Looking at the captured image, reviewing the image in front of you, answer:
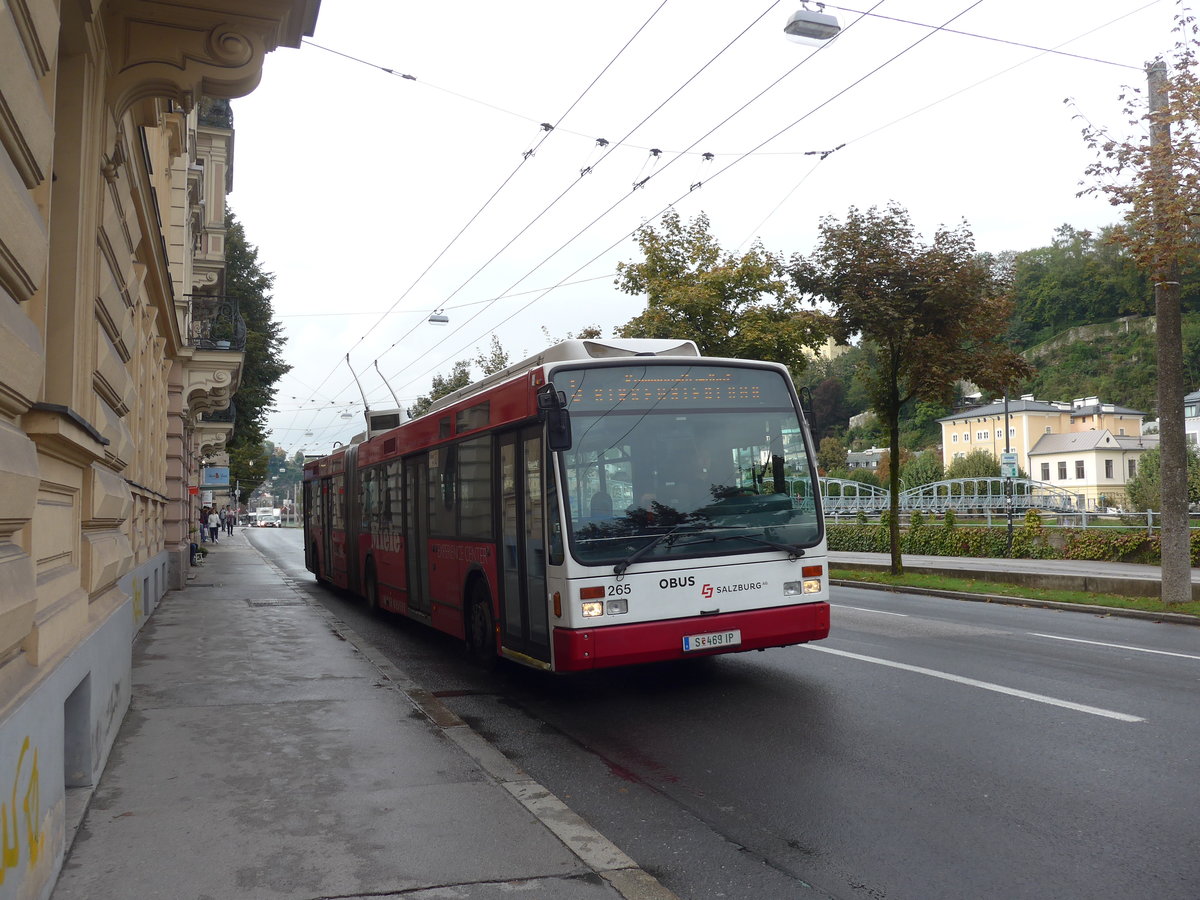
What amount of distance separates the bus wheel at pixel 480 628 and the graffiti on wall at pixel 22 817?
5.82m

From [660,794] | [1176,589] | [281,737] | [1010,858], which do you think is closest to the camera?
[1010,858]

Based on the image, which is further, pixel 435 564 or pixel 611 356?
pixel 435 564

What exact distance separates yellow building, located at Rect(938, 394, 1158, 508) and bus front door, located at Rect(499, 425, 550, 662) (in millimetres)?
99776

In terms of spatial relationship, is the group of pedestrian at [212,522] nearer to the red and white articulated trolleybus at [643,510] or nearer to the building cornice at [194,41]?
the red and white articulated trolleybus at [643,510]

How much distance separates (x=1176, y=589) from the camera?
15.6 m

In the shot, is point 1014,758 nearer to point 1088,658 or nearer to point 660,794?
point 660,794

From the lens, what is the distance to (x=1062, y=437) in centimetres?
10981

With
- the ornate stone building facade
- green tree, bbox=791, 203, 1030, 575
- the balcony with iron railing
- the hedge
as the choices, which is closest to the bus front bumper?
the ornate stone building facade

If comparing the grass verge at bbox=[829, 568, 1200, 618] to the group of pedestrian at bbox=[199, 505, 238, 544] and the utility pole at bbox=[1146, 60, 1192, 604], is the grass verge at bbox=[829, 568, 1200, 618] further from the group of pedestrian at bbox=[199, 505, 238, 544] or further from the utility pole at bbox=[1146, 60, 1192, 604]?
the group of pedestrian at bbox=[199, 505, 238, 544]

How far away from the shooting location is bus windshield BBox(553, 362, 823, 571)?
823 centimetres

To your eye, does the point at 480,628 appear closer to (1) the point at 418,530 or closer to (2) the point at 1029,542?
(1) the point at 418,530

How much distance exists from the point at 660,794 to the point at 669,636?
2.21m

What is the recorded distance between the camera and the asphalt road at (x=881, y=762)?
4.68 m

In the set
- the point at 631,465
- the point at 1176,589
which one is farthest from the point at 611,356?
the point at 1176,589
